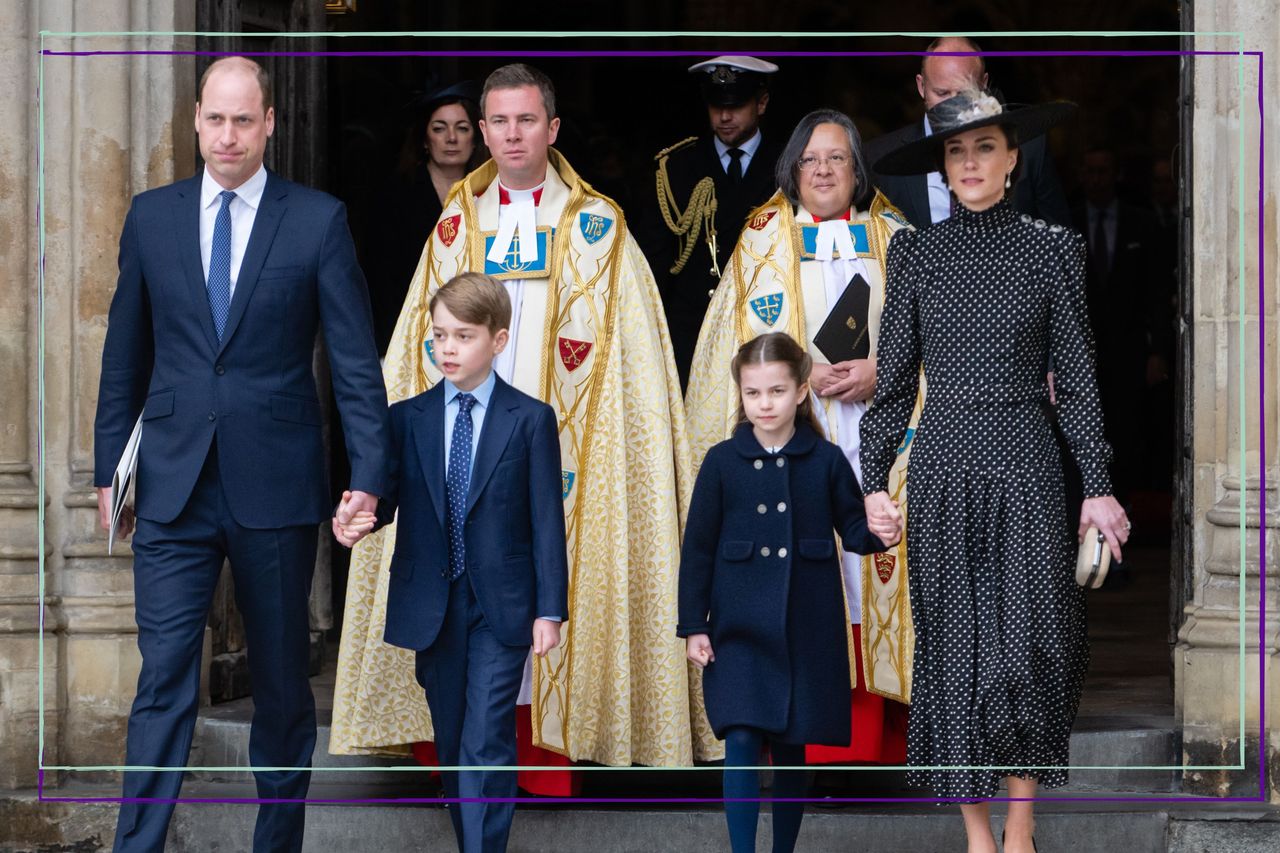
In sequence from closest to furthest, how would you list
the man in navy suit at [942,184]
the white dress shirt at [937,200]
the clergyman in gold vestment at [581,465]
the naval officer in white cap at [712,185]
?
the clergyman in gold vestment at [581,465]
the man in navy suit at [942,184]
the white dress shirt at [937,200]
the naval officer in white cap at [712,185]

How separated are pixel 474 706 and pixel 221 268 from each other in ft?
4.09

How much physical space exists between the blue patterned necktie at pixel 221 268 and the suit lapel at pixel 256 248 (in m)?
0.03

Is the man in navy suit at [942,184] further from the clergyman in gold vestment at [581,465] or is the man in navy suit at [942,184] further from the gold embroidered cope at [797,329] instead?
the clergyman in gold vestment at [581,465]

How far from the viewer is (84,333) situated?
7.07 metres

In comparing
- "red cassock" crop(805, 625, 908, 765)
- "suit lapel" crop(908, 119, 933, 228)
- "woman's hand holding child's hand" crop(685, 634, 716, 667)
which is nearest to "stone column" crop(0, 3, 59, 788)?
"woman's hand holding child's hand" crop(685, 634, 716, 667)

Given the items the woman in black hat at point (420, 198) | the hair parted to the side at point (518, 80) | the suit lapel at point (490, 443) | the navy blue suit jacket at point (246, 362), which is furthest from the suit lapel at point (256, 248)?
the woman in black hat at point (420, 198)

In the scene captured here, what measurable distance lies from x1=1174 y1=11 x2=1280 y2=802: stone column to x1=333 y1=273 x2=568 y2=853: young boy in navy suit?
2.08 m

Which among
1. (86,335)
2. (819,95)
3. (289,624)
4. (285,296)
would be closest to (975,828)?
(289,624)

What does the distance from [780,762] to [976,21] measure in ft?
27.0

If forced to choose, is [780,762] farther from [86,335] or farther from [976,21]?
[976,21]

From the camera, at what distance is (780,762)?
6.01 meters

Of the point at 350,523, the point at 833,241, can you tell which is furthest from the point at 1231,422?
the point at 350,523

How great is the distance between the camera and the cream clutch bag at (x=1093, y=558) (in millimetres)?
5367

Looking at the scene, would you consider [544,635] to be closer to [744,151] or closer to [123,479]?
[123,479]
